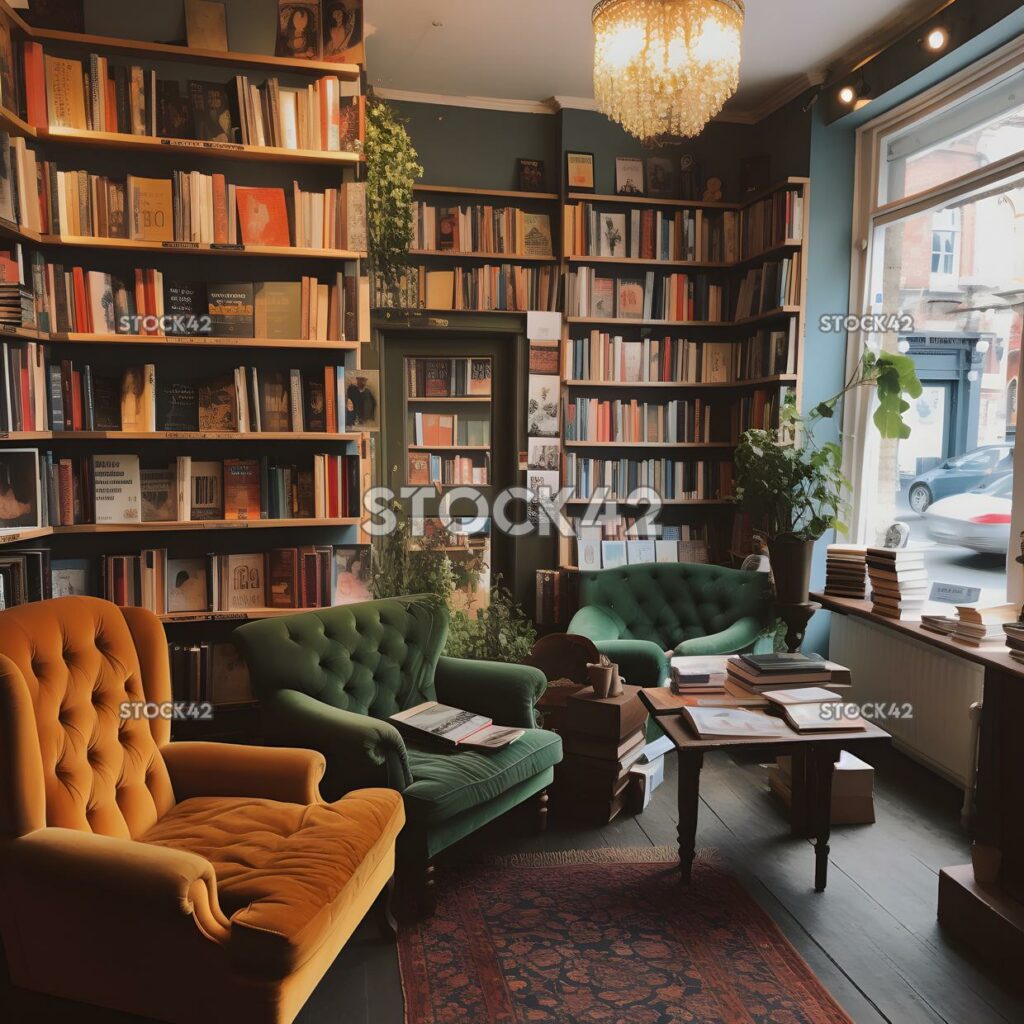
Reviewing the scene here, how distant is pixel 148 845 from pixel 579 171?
4198 millimetres

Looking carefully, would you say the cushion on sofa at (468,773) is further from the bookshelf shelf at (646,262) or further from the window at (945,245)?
the bookshelf shelf at (646,262)

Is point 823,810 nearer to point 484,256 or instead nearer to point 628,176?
point 484,256

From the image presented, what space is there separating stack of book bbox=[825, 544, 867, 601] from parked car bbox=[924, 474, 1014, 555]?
0.40 meters

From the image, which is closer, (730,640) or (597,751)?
(597,751)

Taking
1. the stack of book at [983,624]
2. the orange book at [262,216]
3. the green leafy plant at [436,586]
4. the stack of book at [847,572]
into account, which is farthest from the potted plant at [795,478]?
the orange book at [262,216]

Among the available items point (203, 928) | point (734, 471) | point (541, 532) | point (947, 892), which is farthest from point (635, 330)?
point (203, 928)

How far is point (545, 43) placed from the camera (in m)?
4.06

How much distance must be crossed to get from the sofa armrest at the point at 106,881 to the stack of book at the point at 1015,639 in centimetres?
236

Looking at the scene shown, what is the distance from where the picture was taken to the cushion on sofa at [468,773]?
242 cm

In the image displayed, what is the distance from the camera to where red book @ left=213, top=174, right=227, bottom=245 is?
3154 mm

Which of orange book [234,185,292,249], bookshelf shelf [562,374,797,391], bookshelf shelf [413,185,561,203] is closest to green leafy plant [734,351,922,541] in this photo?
bookshelf shelf [562,374,797,391]

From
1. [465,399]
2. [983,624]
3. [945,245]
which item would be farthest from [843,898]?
[465,399]

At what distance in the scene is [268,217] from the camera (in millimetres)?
3217

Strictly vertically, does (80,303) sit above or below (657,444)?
above
